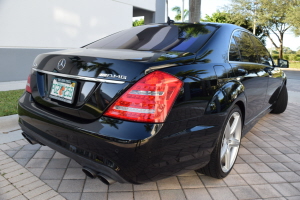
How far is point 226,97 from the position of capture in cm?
236

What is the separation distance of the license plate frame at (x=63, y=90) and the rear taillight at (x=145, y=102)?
15.3 inches

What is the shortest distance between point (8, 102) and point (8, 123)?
4.62 feet

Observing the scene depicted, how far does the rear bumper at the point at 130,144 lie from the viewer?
172 cm

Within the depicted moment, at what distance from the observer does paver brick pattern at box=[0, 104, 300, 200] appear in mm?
2299

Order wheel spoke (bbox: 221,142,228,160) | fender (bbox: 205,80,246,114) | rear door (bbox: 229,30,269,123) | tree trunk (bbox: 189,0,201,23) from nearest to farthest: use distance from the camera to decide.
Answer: fender (bbox: 205,80,246,114) → wheel spoke (bbox: 221,142,228,160) → rear door (bbox: 229,30,269,123) → tree trunk (bbox: 189,0,201,23)

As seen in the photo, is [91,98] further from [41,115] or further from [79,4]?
[79,4]

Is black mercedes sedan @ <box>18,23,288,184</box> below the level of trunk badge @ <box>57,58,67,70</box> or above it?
below

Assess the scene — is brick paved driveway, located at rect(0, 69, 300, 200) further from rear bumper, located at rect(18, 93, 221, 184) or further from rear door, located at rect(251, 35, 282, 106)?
rear door, located at rect(251, 35, 282, 106)

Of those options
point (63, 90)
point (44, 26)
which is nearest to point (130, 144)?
point (63, 90)

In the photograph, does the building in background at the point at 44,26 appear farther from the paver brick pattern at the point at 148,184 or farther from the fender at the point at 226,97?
the fender at the point at 226,97

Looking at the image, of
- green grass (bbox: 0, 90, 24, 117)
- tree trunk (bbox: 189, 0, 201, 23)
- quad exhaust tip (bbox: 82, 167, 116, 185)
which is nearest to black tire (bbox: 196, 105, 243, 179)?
quad exhaust tip (bbox: 82, 167, 116, 185)

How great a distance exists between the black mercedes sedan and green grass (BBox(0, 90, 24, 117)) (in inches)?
93.0

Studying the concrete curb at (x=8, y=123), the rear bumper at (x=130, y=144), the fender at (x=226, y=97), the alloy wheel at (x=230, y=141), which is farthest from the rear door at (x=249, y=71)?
the concrete curb at (x=8, y=123)

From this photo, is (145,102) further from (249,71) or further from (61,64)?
(249,71)
